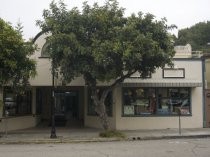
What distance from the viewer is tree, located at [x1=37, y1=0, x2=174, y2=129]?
23.7 metres

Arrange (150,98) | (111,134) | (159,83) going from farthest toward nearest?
(150,98) → (159,83) → (111,134)

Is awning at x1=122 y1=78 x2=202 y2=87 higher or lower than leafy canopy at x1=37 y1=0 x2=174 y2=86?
lower

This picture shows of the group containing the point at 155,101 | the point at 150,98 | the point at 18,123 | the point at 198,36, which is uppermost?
the point at 198,36

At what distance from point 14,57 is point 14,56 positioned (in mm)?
54

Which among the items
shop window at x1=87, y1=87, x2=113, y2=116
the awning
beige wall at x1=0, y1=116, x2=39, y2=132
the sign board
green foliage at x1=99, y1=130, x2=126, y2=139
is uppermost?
the sign board

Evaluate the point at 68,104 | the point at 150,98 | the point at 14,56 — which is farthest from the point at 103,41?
the point at 68,104

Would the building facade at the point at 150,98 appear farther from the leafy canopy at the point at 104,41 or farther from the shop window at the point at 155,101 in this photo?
the leafy canopy at the point at 104,41

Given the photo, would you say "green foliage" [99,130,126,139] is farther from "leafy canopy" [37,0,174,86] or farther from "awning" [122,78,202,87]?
"awning" [122,78,202,87]

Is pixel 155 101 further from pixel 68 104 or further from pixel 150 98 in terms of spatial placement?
pixel 68 104

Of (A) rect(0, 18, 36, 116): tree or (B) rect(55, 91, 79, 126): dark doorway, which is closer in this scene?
(A) rect(0, 18, 36, 116): tree

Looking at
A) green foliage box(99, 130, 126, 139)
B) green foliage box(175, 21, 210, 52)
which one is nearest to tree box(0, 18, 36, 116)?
green foliage box(99, 130, 126, 139)

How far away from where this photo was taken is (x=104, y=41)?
24156mm

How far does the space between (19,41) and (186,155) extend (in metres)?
11.4

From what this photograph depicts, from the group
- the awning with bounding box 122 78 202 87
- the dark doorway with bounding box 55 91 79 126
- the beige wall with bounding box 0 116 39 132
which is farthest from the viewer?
the dark doorway with bounding box 55 91 79 126
